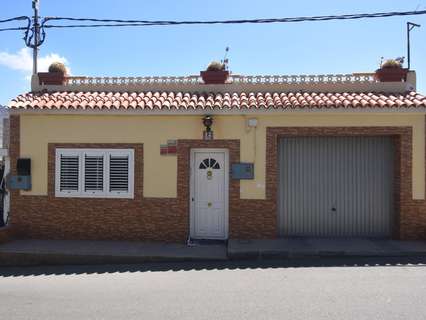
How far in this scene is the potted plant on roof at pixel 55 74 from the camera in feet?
40.5

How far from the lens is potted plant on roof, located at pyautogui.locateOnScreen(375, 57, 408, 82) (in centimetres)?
1178

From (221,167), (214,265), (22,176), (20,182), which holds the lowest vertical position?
(214,265)

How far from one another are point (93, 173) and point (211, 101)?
11.0 feet

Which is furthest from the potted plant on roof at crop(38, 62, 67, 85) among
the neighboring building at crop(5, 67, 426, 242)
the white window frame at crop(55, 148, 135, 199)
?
the white window frame at crop(55, 148, 135, 199)

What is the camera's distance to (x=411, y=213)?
33.6 ft

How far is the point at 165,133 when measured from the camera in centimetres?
1053

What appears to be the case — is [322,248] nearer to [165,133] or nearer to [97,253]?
[165,133]

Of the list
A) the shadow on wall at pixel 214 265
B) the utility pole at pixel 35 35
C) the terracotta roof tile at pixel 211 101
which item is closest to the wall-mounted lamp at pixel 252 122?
the terracotta roof tile at pixel 211 101

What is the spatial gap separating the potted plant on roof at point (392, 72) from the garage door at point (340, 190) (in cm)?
199

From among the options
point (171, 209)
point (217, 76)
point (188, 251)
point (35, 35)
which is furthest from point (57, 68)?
point (188, 251)

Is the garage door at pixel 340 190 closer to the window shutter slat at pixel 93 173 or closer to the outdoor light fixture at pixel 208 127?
the outdoor light fixture at pixel 208 127

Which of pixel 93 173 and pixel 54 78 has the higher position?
pixel 54 78

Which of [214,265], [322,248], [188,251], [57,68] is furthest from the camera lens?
[57,68]

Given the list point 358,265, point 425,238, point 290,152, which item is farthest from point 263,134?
point 425,238
